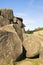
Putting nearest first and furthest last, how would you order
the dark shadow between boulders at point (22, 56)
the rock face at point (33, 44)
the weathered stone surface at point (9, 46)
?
1. the weathered stone surface at point (9, 46)
2. the dark shadow between boulders at point (22, 56)
3. the rock face at point (33, 44)

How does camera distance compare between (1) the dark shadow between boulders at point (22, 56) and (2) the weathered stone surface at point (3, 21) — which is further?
(2) the weathered stone surface at point (3, 21)

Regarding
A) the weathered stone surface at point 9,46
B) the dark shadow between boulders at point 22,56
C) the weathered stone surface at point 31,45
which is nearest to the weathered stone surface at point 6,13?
the weathered stone surface at point 31,45

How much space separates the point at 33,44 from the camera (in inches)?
642

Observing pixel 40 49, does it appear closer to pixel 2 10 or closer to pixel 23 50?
pixel 23 50

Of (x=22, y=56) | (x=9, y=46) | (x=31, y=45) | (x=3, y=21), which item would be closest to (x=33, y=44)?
(x=31, y=45)

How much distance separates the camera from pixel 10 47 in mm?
14898

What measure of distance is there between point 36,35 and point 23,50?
1.87 m

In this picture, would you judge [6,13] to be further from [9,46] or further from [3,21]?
[9,46]

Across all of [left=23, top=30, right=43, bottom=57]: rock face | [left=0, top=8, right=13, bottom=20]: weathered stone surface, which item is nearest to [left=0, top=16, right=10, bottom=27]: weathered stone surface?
[left=0, top=8, right=13, bottom=20]: weathered stone surface

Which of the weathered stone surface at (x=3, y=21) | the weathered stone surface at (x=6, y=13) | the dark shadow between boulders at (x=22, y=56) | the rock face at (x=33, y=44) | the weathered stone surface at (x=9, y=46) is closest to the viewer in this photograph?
the weathered stone surface at (x=9, y=46)

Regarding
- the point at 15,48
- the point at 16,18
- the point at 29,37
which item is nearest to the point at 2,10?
the point at 16,18

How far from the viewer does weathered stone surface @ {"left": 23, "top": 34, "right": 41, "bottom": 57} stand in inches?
628

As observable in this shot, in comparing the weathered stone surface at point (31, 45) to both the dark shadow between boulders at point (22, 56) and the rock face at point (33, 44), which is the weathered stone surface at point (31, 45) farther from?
the dark shadow between boulders at point (22, 56)

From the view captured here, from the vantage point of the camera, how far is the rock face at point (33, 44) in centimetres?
1593
